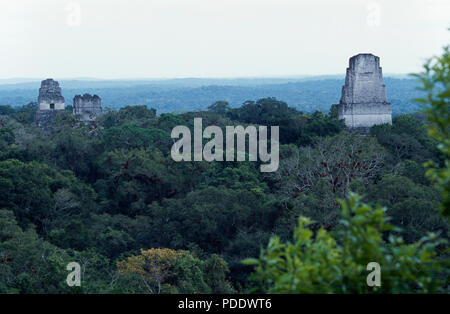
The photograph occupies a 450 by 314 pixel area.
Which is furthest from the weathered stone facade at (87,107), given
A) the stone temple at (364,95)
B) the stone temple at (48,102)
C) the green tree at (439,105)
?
the green tree at (439,105)

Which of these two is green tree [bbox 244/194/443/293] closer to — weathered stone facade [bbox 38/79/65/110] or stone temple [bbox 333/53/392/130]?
stone temple [bbox 333/53/392/130]

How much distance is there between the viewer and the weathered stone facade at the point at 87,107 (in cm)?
3891

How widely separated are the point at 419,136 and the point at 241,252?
39.2 ft

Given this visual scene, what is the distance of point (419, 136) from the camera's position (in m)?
26.4

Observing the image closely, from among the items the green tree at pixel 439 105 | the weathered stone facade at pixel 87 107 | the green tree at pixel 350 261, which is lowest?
the weathered stone facade at pixel 87 107

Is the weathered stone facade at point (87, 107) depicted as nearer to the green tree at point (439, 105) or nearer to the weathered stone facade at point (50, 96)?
the weathered stone facade at point (50, 96)

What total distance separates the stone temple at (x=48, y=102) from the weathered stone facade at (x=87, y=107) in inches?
48.7

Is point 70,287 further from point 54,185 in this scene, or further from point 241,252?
point 54,185

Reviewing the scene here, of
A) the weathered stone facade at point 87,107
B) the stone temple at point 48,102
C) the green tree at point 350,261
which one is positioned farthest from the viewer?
the stone temple at point 48,102

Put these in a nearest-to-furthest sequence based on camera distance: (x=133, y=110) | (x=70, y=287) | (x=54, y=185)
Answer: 1. (x=70, y=287)
2. (x=54, y=185)
3. (x=133, y=110)

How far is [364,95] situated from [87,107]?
18284 mm

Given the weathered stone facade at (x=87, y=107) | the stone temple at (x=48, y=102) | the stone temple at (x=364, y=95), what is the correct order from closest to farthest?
1. the stone temple at (x=364, y=95)
2. the weathered stone facade at (x=87, y=107)
3. the stone temple at (x=48, y=102)
